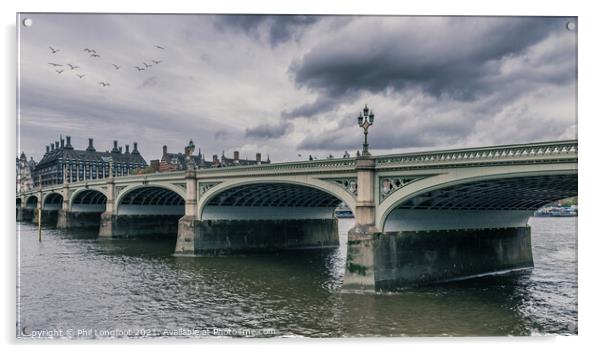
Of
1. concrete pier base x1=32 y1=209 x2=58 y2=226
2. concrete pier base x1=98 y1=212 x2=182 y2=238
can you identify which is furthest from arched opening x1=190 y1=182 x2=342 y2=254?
concrete pier base x1=32 y1=209 x2=58 y2=226

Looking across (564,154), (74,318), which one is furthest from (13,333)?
(564,154)

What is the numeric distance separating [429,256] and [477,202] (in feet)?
13.8

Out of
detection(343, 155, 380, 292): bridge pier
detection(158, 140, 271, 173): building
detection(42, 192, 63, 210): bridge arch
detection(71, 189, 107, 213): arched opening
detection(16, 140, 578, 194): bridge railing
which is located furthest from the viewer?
detection(42, 192, 63, 210): bridge arch

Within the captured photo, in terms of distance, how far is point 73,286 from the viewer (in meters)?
26.0

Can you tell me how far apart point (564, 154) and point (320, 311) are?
1083 centimetres

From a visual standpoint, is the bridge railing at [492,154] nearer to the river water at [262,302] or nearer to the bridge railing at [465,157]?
the bridge railing at [465,157]

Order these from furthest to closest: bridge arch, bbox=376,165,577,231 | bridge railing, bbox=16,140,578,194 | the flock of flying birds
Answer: bridge arch, bbox=376,165,577,231 < the flock of flying birds < bridge railing, bbox=16,140,578,194

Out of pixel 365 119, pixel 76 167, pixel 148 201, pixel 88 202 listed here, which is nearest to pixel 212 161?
pixel 76 167

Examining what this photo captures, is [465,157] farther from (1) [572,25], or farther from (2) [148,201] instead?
(2) [148,201]

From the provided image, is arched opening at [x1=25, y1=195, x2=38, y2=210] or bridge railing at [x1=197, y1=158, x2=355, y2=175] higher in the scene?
bridge railing at [x1=197, y1=158, x2=355, y2=175]

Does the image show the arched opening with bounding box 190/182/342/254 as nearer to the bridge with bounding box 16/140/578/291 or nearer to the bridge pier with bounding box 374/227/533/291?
the bridge with bounding box 16/140/578/291

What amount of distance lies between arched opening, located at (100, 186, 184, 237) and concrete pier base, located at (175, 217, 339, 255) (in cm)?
1473

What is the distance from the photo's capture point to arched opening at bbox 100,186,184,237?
53.3 m

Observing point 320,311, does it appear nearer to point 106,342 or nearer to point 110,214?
point 106,342
